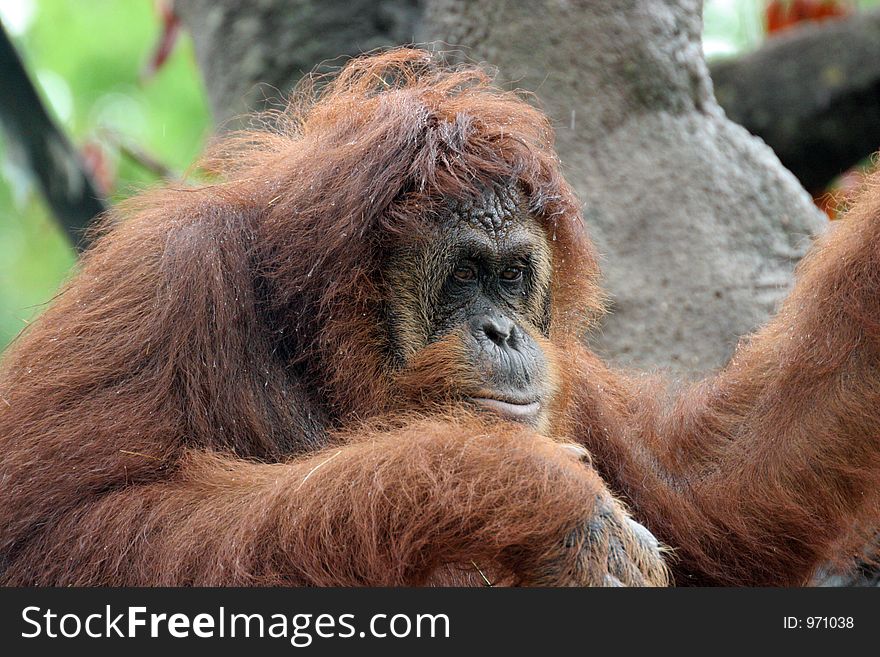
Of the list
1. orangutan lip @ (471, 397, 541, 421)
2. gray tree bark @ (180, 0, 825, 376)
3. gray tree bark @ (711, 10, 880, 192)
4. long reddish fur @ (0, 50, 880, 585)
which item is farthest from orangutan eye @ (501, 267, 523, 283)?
gray tree bark @ (711, 10, 880, 192)

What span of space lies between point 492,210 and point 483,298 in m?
0.27

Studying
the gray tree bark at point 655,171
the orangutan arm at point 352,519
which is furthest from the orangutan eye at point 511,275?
the gray tree bark at point 655,171

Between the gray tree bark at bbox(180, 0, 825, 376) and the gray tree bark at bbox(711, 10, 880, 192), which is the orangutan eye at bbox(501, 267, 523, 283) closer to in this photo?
the gray tree bark at bbox(180, 0, 825, 376)

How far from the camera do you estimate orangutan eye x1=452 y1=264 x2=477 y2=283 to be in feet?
11.5

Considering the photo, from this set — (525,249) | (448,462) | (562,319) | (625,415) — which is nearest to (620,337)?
(625,415)

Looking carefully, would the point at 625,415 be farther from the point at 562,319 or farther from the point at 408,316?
the point at 408,316

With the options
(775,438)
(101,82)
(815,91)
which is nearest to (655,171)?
(775,438)

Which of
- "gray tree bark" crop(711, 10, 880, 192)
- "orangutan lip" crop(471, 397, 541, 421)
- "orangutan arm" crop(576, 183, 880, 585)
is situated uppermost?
"orangutan lip" crop(471, 397, 541, 421)

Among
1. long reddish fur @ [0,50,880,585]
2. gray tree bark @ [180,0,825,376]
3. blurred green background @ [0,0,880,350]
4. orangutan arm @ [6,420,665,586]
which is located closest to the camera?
orangutan arm @ [6,420,665,586]

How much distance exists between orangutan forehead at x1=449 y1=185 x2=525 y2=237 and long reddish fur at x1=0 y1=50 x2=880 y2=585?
5 centimetres

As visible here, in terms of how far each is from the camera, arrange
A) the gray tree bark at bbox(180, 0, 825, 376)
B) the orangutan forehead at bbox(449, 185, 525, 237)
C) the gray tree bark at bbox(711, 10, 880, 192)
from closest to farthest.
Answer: the orangutan forehead at bbox(449, 185, 525, 237) < the gray tree bark at bbox(180, 0, 825, 376) < the gray tree bark at bbox(711, 10, 880, 192)

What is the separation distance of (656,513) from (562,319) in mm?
750

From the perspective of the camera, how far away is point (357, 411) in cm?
347

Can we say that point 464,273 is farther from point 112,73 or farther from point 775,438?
point 112,73
